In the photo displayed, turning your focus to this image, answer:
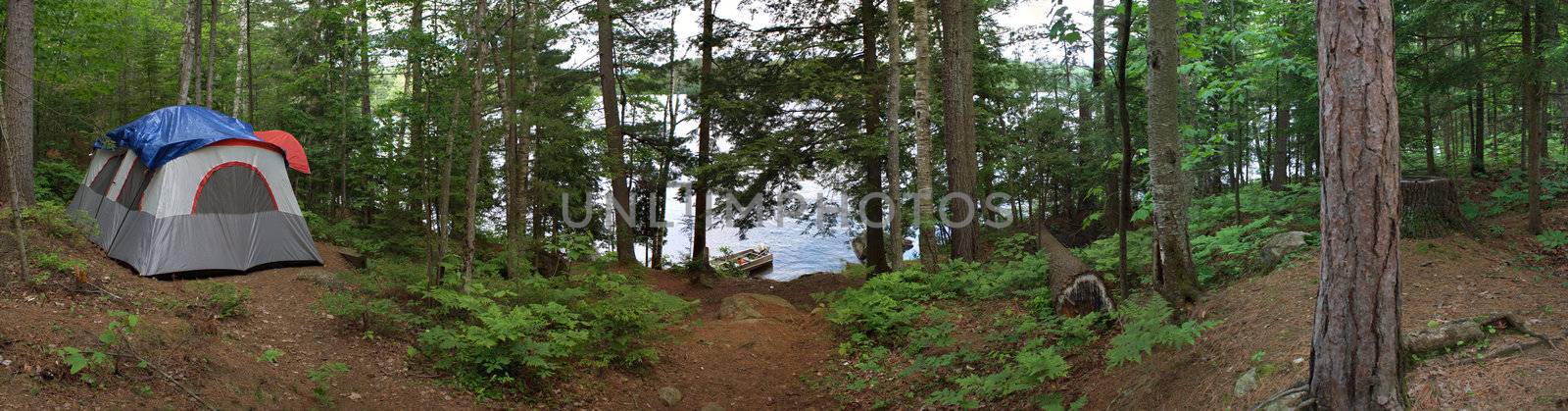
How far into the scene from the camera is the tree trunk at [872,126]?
13.2 meters

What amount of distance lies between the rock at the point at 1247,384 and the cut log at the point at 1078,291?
1890 mm

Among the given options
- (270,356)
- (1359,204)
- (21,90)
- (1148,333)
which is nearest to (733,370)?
(270,356)

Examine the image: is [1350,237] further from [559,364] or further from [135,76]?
[135,76]

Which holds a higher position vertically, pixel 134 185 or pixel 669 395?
pixel 134 185

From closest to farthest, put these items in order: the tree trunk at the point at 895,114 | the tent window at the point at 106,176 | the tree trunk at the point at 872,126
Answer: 1. the tent window at the point at 106,176
2. the tree trunk at the point at 895,114
3. the tree trunk at the point at 872,126

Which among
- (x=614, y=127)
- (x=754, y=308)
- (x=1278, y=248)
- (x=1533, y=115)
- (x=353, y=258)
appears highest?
(x=614, y=127)

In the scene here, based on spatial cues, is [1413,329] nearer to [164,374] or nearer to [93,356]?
[164,374]

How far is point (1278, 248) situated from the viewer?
6.56 metres

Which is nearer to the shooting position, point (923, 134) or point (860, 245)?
point (923, 134)

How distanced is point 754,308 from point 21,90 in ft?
28.9

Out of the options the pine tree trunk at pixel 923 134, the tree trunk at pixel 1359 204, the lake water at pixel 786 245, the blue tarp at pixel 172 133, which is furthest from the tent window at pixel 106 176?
the lake water at pixel 786 245

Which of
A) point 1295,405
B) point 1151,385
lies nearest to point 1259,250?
point 1151,385

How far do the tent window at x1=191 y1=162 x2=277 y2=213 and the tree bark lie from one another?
1.75 meters

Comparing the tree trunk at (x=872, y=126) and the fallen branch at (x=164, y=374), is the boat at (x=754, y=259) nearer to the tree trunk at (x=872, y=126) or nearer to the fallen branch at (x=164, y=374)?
the tree trunk at (x=872, y=126)
